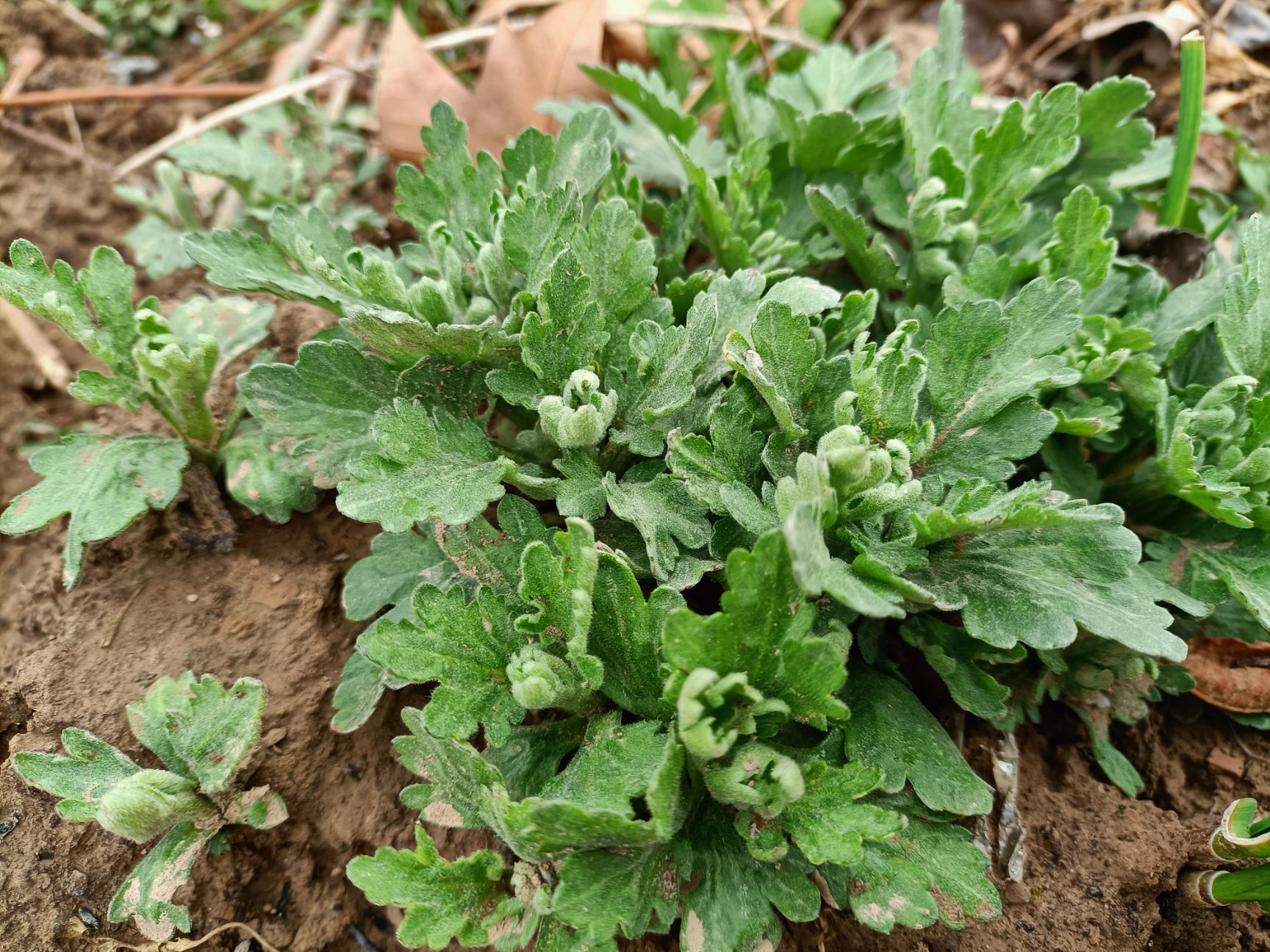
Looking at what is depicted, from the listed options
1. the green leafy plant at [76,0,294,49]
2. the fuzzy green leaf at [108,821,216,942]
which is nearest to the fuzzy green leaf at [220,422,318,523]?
the fuzzy green leaf at [108,821,216,942]

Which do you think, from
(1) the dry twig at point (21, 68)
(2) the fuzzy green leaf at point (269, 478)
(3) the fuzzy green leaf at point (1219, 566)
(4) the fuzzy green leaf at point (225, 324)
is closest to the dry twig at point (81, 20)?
(1) the dry twig at point (21, 68)

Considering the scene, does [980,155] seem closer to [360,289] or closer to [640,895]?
[360,289]

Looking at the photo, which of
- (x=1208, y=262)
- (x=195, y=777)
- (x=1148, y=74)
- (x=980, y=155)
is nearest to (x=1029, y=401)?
(x=980, y=155)

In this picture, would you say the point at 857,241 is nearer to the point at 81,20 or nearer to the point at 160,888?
the point at 160,888

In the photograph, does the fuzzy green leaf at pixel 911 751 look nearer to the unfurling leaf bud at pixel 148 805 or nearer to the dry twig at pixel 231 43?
the unfurling leaf bud at pixel 148 805

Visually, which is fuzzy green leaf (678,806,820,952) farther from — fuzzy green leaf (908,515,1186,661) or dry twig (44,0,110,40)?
dry twig (44,0,110,40)

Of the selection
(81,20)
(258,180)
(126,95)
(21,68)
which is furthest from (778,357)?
(81,20)
